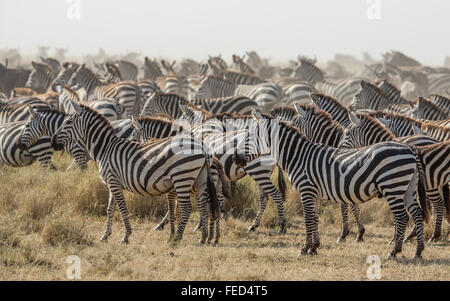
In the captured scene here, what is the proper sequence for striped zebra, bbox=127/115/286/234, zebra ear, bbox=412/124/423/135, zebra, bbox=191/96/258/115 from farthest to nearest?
zebra, bbox=191/96/258/115 < zebra ear, bbox=412/124/423/135 < striped zebra, bbox=127/115/286/234

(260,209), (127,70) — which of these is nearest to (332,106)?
(260,209)

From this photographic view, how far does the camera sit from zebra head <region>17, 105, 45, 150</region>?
1036 centimetres

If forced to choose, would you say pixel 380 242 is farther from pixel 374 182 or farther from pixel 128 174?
pixel 128 174

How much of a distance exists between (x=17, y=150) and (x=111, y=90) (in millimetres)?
6374

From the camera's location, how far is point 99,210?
9852 mm

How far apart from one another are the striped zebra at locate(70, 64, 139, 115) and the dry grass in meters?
5.46

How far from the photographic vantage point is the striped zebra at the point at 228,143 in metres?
9.01

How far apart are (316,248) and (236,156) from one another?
1.52m

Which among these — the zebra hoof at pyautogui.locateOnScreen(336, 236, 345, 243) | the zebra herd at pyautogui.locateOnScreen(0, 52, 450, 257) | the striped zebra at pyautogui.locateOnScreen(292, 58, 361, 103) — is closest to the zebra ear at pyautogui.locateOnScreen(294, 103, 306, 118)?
the zebra herd at pyautogui.locateOnScreen(0, 52, 450, 257)

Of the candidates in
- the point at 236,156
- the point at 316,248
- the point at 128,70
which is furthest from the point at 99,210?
the point at 128,70

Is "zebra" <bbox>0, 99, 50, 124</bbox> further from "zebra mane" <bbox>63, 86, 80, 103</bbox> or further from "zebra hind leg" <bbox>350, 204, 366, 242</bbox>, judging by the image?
"zebra hind leg" <bbox>350, 204, 366, 242</bbox>

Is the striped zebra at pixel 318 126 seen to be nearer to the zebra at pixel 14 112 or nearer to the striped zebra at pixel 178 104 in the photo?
the striped zebra at pixel 178 104

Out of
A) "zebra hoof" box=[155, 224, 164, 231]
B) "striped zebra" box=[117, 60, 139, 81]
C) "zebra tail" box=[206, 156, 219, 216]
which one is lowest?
"zebra hoof" box=[155, 224, 164, 231]

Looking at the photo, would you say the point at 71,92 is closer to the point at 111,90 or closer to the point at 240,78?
the point at 111,90
